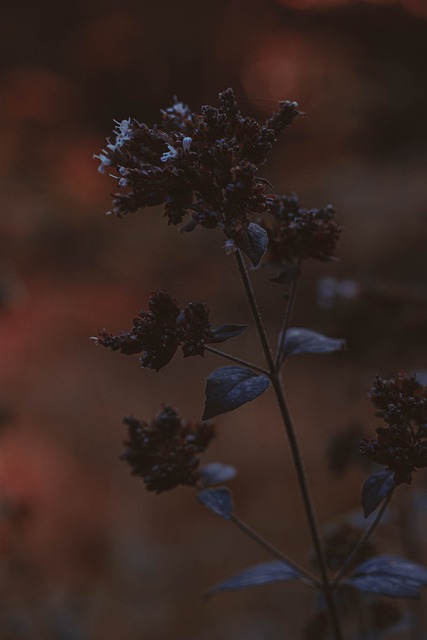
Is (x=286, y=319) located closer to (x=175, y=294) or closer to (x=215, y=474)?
(x=215, y=474)

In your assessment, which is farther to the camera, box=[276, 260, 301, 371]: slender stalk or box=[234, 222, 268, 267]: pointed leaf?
box=[276, 260, 301, 371]: slender stalk

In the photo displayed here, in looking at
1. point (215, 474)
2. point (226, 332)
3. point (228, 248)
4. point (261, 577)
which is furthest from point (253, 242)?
point (261, 577)

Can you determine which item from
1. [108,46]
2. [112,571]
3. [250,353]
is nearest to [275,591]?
[112,571]

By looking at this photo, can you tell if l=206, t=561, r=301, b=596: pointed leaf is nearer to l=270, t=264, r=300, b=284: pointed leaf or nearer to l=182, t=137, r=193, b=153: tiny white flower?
l=270, t=264, r=300, b=284: pointed leaf

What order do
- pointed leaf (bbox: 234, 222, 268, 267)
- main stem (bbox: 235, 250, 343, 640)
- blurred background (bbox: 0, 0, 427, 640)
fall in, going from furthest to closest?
1. blurred background (bbox: 0, 0, 427, 640)
2. main stem (bbox: 235, 250, 343, 640)
3. pointed leaf (bbox: 234, 222, 268, 267)

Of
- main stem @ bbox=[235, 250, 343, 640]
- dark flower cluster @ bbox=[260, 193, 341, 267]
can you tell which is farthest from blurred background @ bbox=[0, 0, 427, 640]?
main stem @ bbox=[235, 250, 343, 640]

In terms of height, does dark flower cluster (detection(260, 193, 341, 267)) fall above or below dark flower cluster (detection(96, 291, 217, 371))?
above

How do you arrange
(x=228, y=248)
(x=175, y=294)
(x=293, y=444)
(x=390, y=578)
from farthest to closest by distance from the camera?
(x=175, y=294) < (x=390, y=578) < (x=293, y=444) < (x=228, y=248)
